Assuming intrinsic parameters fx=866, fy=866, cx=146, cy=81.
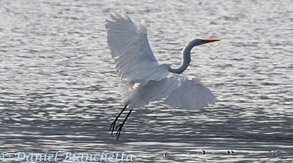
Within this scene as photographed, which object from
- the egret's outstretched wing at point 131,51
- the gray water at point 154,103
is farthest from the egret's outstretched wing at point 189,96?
the gray water at point 154,103

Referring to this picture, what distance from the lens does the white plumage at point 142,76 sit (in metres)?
12.7

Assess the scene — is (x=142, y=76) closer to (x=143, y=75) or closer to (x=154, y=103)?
(x=143, y=75)

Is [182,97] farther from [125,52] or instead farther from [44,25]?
[44,25]

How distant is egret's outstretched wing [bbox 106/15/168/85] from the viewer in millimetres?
13297

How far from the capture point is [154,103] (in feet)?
56.7

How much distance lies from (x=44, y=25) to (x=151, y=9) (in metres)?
8.57

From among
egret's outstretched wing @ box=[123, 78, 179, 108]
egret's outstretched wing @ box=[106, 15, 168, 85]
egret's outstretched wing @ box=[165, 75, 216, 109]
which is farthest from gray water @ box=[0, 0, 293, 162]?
egret's outstretched wing @ box=[106, 15, 168, 85]

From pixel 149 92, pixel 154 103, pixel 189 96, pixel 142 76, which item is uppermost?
pixel 154 103

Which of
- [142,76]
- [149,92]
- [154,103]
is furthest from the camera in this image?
[154,103]

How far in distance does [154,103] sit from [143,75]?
162 inches

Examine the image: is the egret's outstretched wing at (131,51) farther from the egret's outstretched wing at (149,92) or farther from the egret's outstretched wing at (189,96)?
the egret's outstretched wing at (189,96)

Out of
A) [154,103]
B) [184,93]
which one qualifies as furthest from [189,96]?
[154,103]

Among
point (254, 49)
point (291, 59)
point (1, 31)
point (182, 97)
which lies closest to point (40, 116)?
point (182, 97)

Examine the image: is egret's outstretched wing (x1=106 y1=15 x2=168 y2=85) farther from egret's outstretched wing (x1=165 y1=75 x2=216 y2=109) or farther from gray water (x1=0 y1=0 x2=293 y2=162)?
gray water (x1=0 y1=0 x2=293 y2=162)
